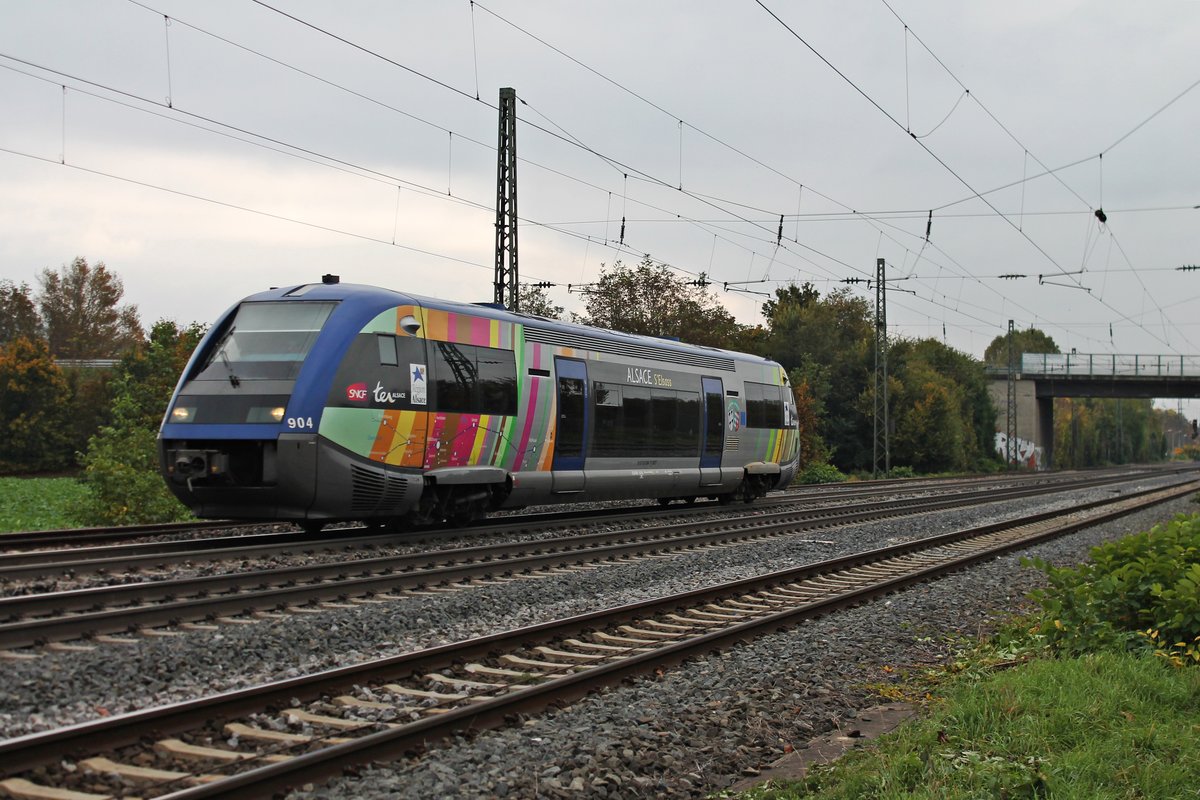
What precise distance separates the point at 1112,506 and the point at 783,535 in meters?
16.2

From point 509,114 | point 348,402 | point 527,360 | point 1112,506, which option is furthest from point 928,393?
point 348,402

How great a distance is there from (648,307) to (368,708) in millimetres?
39691

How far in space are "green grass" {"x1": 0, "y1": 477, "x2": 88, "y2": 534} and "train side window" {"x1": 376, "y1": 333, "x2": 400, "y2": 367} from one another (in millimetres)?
8307

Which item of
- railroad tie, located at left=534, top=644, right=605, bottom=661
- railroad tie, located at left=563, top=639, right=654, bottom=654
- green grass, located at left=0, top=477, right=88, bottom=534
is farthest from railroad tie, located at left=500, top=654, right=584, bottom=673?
green grass, located at left=0, top=477, right=88, bottom=534

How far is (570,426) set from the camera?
17.1 metres

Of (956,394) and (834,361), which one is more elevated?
(834,361)

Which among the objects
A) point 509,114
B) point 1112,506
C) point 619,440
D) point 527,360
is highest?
point 509,114

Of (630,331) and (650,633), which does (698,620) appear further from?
(630,331)

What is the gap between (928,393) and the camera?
5872cm

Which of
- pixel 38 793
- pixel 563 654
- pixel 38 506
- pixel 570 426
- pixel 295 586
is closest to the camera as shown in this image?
pixel 38 793

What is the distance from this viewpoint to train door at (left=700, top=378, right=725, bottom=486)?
69.4 feet

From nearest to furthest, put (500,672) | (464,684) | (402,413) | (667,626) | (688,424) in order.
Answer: (464,684) → (500,672) → (667,626) → (402,413) → (688,424)

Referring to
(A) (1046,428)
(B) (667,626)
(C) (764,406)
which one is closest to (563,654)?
(B) (667,626)

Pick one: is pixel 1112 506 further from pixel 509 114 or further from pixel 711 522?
pixel 509 114
